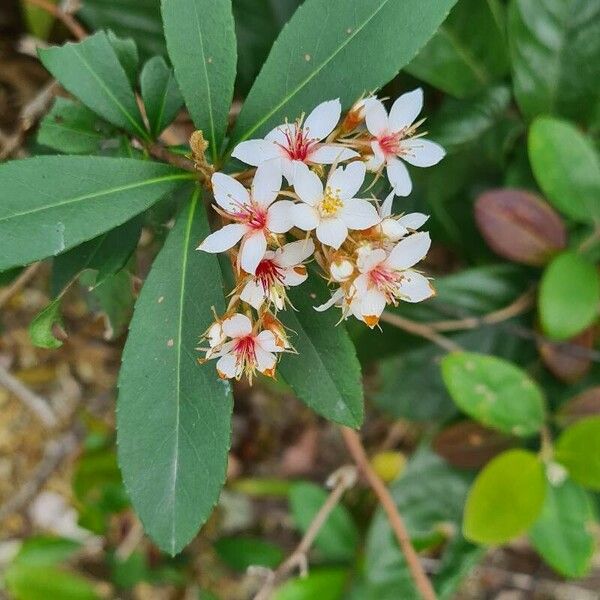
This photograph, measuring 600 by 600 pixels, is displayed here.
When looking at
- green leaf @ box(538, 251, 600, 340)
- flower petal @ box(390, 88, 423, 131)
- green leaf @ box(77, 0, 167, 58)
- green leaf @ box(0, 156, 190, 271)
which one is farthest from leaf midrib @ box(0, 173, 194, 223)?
green leaf @ box(538, 251, 600, 340)

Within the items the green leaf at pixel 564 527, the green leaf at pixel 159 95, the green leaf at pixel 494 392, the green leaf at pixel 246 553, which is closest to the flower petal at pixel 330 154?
the green leaf at pixel 159 95

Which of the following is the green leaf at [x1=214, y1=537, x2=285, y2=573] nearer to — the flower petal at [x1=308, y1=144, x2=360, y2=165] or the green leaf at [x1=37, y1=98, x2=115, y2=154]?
the green leaf at [x1=37, y1=98, x2=115, y2=154]

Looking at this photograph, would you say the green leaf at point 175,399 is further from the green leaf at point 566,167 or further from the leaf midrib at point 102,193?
the green leaf at point 566,167

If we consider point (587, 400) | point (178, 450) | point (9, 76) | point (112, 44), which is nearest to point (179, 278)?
point (178, 450)

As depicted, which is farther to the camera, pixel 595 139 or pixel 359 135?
pixel 595 139

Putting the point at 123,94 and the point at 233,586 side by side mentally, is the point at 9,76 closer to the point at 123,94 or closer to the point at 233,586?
the point at 123,94

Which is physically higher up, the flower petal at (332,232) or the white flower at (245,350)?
the flower petal at (332,232)
